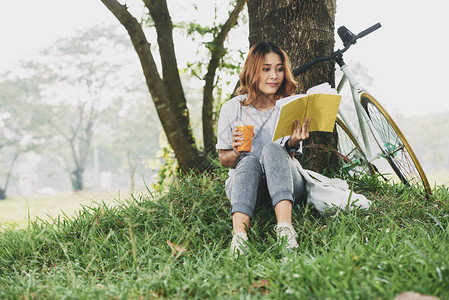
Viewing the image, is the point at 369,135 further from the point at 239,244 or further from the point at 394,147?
the point at 239,244

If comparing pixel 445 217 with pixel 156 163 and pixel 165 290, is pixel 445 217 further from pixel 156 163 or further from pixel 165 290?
pixel 156 163

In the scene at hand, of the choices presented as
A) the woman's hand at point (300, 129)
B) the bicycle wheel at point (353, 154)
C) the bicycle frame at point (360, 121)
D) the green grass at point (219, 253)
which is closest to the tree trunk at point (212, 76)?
the green grass at point (219, 253)

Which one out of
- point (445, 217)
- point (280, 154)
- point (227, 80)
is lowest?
point (445, 217)

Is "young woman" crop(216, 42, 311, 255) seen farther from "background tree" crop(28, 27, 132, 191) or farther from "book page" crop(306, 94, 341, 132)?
"background tree" crop(28, 27, 132, 191)

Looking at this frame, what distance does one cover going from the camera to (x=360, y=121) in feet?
9.48

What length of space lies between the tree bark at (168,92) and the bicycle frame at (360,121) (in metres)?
1.48

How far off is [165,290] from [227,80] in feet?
9.75

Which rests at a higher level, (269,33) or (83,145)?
(269,33)

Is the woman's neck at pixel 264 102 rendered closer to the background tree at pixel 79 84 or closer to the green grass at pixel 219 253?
the green grass at pixel 219 253

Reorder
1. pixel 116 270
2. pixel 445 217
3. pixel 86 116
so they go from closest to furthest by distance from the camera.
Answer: pixel 116 270
pixel 445 217
pixel 86 116

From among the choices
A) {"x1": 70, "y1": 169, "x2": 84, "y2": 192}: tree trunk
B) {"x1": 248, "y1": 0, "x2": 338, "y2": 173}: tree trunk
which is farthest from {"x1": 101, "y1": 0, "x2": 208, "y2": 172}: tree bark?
{"x1": 70, "y1": 169, "x2": 84, "y2": 192}: tree trunk

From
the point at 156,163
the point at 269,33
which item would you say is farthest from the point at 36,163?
the point at 269,33

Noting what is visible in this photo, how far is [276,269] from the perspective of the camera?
1610 mm

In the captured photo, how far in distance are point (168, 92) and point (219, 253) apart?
7.52ft
